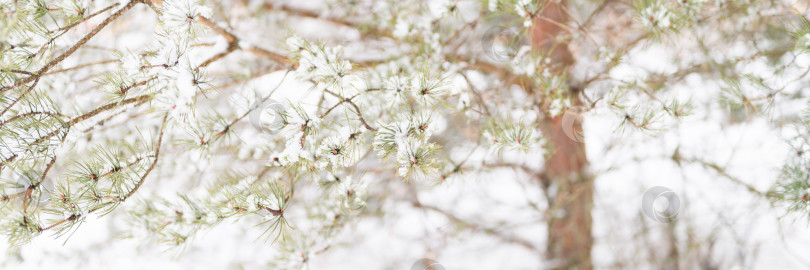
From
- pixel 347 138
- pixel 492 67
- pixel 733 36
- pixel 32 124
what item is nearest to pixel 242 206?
pixel 347 138

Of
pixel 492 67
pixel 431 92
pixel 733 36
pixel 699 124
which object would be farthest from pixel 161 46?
pixel 699 124

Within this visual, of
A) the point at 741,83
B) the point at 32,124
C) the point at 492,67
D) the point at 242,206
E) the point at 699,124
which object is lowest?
the point at 242,206

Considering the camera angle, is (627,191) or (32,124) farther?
(627,191)

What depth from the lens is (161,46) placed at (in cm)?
62

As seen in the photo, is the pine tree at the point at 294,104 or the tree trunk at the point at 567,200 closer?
the pine tree at the point at 294,104

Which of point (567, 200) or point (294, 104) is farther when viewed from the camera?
point (567, 200)

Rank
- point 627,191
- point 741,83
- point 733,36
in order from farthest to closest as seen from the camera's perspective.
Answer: point 627,191, point 733,36, point 741,83

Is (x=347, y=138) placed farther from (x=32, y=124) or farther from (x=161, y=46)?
(x=32, y=124)

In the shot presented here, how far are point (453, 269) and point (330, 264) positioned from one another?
736 mm

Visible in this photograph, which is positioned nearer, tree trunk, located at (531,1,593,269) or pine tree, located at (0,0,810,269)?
pine tree, located at (0,0,810,269)

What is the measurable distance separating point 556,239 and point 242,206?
4.66 ft

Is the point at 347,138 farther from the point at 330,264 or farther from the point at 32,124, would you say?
the point at 330,264

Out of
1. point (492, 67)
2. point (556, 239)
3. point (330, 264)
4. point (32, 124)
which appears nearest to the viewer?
point (32, 124)

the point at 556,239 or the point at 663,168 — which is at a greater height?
the point at 663,168
